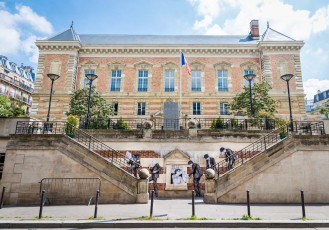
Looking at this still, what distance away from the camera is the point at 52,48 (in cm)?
3338

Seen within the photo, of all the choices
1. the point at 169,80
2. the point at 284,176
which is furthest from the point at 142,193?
the point at 169,80

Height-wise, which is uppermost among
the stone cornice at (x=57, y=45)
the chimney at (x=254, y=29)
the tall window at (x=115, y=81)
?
the chimney at (x=254, y=29)

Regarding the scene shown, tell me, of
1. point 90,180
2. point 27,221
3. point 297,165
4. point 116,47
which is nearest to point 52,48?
point 116,47

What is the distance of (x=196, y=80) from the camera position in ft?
110

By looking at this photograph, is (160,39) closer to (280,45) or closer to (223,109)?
(223,109)

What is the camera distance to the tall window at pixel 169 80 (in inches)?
1307

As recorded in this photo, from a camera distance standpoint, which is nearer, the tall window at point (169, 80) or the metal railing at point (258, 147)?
the metal railing at point (258, 147)

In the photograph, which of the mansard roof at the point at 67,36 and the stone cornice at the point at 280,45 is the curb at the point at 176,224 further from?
the mansard roof at the point at 67,36

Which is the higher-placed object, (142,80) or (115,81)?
(142,80)

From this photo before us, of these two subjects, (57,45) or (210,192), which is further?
(57,45)

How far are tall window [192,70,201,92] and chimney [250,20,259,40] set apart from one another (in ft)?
36.3

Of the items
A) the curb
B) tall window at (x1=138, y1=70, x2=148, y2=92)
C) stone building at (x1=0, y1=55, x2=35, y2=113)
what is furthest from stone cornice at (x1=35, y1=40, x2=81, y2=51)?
the curb

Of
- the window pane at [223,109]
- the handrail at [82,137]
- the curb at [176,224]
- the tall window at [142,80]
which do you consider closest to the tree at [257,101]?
the window pane at [223,109]

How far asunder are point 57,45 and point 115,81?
9.06 metres
